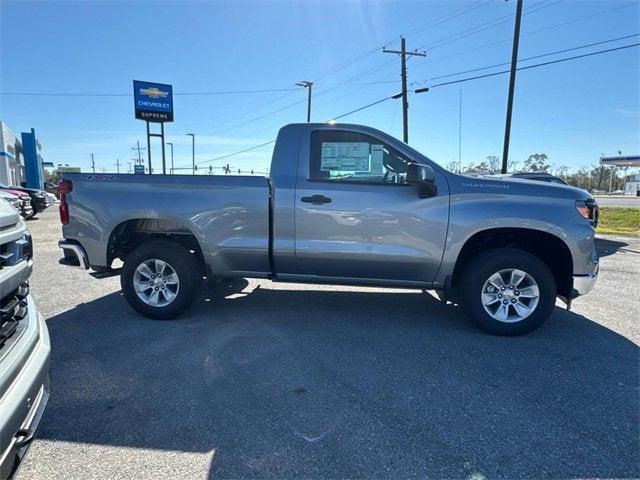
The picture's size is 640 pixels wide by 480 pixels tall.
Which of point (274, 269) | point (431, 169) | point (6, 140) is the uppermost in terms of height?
point (6, 140)

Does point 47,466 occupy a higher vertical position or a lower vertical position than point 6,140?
lower

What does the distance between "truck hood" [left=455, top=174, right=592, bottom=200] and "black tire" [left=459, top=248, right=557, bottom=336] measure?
2.01 ft

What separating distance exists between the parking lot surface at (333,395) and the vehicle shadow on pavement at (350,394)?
1 cm

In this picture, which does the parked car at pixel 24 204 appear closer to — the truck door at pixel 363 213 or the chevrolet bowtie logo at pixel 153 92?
the chevrolet bowtie logo at pixel 153 92

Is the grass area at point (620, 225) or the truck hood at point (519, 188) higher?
the truck hood at point (519, 188)

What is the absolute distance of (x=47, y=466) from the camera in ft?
7.79

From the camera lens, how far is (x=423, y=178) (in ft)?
13.7

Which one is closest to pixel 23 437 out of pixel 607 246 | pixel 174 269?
pixel 174 269

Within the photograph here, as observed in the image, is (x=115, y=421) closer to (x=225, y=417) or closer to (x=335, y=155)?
(x=225, y=417)

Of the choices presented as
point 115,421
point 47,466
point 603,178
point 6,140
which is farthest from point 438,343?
point 603,178

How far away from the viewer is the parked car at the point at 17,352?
5.80 ft

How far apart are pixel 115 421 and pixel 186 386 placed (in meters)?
0.58

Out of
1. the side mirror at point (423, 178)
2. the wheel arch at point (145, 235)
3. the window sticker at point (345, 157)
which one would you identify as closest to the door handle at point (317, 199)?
the window sticker at point (345, 157)

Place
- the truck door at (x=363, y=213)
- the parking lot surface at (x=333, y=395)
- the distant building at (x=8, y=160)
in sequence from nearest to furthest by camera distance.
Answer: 1. the parking lot surface at (x=333, y=395)
2. the truck door at (x=363, y=213)
3. the distant building at (x=8, y=160)
